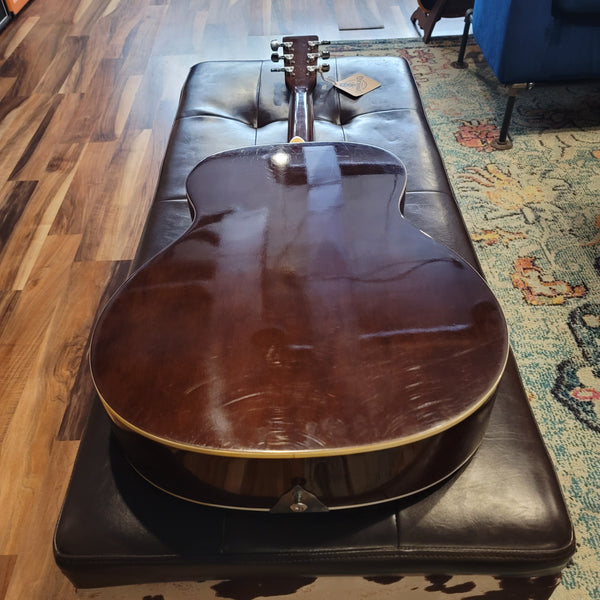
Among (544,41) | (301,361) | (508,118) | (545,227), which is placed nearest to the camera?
(301,361)

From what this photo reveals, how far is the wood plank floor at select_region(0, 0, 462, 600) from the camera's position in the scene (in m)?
1.17

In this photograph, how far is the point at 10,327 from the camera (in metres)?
1.44

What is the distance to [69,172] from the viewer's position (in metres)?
1.93

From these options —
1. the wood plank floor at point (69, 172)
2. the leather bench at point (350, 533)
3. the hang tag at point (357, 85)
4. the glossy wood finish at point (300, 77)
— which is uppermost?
the glossy wood finish at point (300, 77)

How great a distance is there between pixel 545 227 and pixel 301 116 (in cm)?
76

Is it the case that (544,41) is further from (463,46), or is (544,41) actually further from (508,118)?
(463,46)

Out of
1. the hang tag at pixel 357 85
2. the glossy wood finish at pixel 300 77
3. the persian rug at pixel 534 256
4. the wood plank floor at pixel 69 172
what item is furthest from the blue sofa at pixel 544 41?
the wood plank floor at pixel 69 172

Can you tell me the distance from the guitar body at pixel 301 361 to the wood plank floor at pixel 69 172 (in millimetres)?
523

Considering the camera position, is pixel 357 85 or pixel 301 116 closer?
pixel 301 116

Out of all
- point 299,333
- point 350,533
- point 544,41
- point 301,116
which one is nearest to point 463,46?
point 544,41

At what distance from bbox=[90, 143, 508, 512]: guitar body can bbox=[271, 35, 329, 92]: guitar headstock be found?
2.14 feet

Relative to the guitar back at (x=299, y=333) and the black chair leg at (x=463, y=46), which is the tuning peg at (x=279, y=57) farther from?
the black chair leg at (x=463, y=46)

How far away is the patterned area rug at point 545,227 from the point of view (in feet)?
3.73

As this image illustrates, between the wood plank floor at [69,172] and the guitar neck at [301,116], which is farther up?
the guitar neck at [301,116]
